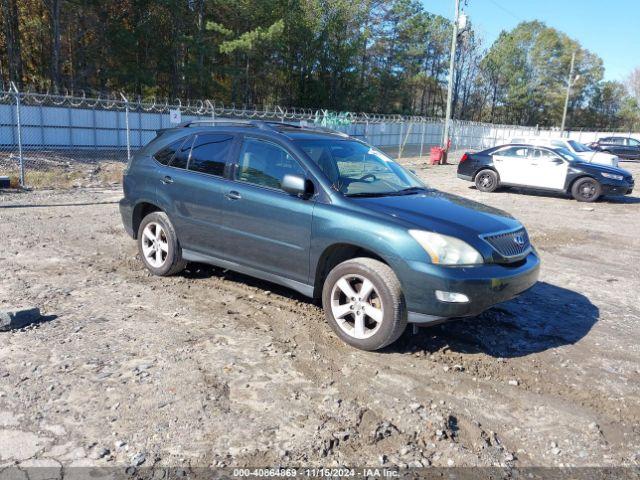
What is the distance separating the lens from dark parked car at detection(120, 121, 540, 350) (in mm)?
4043

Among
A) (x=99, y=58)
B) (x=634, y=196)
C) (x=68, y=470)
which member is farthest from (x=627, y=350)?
(x=99, y=58)

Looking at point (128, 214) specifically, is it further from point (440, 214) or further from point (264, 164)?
point (440, 214)

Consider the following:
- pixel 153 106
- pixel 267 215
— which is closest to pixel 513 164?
pixel 153 106

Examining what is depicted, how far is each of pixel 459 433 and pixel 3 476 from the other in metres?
2.51

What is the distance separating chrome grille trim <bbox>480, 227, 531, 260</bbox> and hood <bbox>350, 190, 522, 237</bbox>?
5 centimetres

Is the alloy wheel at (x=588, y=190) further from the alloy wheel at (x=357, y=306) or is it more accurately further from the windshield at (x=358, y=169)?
the alloy wheel at (x=357, y=306)

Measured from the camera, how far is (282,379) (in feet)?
12.4

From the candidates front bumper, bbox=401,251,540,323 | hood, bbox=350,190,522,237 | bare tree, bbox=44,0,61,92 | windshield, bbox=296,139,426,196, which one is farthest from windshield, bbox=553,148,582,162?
bare tree, bbox=44,0,61,92

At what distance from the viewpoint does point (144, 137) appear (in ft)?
85.5

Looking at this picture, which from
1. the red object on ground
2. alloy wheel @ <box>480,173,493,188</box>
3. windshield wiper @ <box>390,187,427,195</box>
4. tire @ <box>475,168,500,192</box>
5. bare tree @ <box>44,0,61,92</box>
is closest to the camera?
windshield wiper @ <box>390,187,427,195</box>

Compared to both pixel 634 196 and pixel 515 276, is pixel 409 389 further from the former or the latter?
pixel 634 196

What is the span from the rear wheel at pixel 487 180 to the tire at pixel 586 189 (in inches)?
84.8

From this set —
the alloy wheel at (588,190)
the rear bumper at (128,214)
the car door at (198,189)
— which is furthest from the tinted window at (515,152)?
the rear bumper at (128,214)

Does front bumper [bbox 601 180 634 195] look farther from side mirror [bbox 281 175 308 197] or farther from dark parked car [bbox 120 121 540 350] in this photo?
side mirror [bbox 281 175 308 197]
